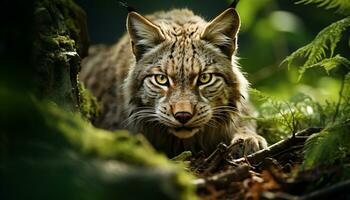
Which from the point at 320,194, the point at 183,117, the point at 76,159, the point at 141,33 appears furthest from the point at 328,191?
the point at 141,33

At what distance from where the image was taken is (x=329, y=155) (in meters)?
3.69

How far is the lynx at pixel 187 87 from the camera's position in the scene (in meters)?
5.43

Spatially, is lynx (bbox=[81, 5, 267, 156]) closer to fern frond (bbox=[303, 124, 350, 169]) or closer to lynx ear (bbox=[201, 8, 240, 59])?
lynx ear (bbox=[201, 8, 240, 59])

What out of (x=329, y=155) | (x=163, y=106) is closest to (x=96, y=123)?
(x=163, y=106)

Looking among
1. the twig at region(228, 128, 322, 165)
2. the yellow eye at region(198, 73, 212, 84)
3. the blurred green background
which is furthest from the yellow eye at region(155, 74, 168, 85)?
the blurred green background

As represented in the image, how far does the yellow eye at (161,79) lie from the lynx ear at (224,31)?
61 cm

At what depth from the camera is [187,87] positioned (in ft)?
18.1

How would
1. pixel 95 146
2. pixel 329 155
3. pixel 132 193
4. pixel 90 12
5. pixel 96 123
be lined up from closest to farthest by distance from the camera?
1. pixel 132 193
2. pixel 95 146
3. pixel 329 155
4. pixel 96 123
5. pixel 90 12

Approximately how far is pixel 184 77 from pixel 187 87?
0.37ft

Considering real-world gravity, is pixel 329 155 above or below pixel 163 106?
below

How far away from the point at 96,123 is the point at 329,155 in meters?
3.48

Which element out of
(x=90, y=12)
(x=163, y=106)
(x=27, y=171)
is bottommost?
(x=27, y=171)

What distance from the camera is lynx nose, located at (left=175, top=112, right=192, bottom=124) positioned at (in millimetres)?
5228

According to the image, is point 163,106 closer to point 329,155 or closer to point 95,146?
point 329,155
